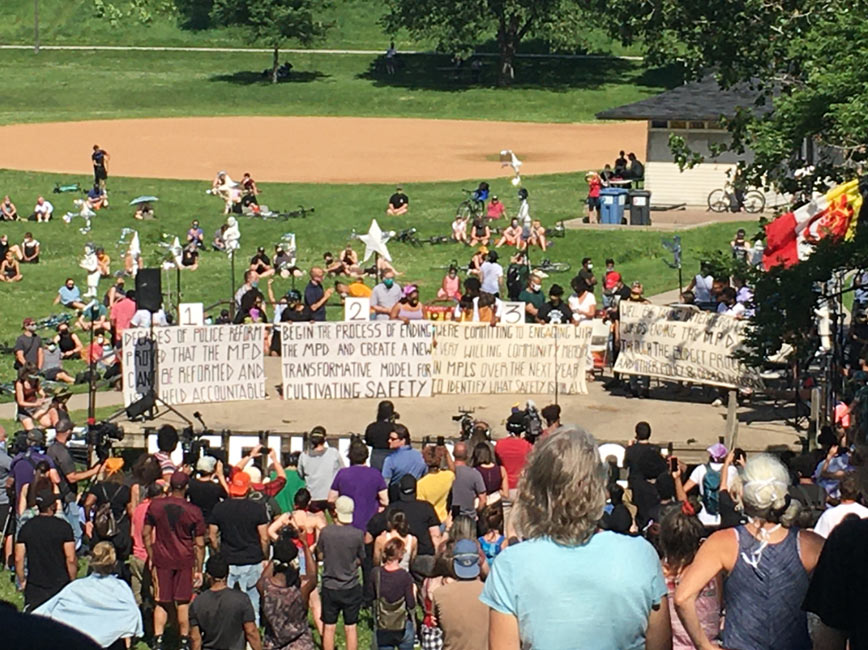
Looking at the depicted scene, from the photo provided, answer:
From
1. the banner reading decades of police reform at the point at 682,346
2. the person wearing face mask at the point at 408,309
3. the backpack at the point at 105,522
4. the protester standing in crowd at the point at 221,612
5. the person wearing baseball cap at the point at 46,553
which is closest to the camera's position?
the protester standing in crowd at the point at 221,612

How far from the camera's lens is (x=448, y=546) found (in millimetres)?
10500

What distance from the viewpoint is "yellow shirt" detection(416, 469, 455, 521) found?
14.8 meters

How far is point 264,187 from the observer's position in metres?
47.9

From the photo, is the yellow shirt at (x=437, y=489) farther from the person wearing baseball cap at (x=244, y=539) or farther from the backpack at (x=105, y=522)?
the backpack at (x=105, y=522)

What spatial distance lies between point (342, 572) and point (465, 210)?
29.8 metres

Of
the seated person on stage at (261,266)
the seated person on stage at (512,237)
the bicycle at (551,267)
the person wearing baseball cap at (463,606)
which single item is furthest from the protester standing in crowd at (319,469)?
the seated person on stage at (512,237)

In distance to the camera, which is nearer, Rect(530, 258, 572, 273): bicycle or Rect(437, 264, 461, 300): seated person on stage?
Rect(437, 264, 461, 300): seated person on stage

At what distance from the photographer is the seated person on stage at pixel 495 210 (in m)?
41.6

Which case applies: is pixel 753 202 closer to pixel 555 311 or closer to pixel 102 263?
pixel 102 263

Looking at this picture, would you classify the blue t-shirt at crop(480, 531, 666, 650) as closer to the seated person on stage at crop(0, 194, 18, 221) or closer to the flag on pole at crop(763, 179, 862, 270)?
the flag on pole at crop(763, 179, 862, 270)

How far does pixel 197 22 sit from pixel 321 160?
44.5m

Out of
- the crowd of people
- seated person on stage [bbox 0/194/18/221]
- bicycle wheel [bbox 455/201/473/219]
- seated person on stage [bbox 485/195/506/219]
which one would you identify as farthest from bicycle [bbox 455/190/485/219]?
the crowd of people

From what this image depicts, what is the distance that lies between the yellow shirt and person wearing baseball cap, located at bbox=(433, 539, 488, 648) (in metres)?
5.20

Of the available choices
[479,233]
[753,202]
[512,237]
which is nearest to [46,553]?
[512,237]
